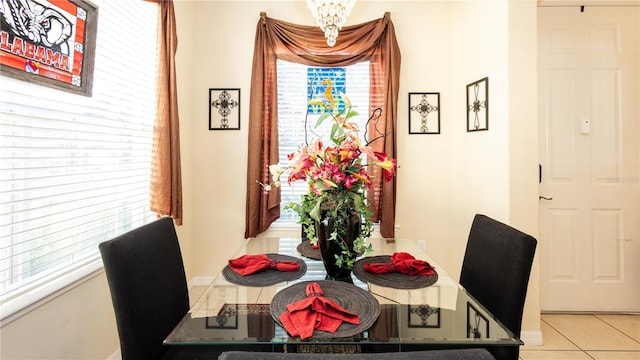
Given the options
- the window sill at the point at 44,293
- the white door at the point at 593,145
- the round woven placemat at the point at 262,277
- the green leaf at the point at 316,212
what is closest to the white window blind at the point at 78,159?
the window sill at the point at 44,293

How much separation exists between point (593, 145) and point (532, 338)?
1.56 meters

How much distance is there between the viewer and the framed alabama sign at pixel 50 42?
1148mm

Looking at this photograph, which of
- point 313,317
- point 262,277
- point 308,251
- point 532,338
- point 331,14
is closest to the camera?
point 313,317

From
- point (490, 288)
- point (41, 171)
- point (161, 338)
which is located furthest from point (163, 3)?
point (490, 288)

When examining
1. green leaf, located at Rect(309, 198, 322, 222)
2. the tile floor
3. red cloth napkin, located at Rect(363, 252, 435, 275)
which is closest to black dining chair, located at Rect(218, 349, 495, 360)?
green leaf, located at Rect(309, 198, 322, 222)

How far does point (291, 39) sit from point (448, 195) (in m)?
2.09

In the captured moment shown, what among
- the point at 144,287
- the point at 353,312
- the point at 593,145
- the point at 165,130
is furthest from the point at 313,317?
the point at 593,145

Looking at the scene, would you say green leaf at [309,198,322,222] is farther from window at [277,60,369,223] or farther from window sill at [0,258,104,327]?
window at [277,60,369,223]

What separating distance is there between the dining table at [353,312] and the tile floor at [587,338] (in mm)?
1386

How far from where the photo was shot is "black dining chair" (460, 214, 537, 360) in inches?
46.4

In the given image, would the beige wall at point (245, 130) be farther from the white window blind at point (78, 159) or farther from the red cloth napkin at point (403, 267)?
the red cloth napkin at point (403, 267)

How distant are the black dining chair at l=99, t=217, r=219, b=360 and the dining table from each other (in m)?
0.20

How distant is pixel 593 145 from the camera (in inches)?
92.0

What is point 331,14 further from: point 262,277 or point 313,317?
point 313,317
